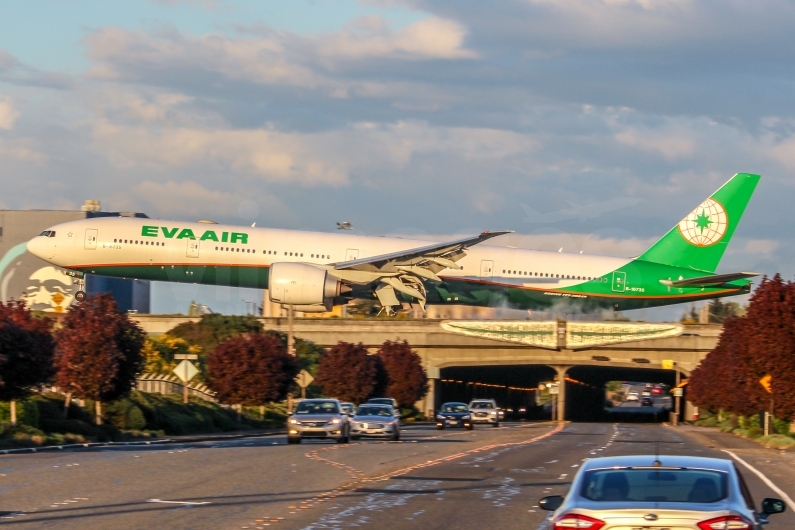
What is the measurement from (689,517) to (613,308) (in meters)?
47.0

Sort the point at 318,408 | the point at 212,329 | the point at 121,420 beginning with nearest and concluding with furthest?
the point at 318,408
the point at 121,420
the point at 212,329

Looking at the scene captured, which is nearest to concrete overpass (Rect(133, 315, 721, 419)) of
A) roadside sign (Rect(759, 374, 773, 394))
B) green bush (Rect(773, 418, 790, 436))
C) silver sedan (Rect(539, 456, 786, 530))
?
green bush (Rect(773, 418, 790, 436))

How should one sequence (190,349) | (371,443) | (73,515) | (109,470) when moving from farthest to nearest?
(190,349), (371,443), (109,470), (73,515)

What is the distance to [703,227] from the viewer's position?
183 feet

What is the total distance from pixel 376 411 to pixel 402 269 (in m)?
12.1

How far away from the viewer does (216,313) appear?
7812 centimetres

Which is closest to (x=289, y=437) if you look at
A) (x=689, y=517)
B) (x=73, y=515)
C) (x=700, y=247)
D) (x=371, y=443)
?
(x=371, y=443)

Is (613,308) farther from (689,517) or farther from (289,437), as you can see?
(689,517)

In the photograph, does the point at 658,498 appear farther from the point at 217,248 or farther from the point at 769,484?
the point at 217,248

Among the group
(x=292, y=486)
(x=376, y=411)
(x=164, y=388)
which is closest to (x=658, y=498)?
(x=292, y=486)

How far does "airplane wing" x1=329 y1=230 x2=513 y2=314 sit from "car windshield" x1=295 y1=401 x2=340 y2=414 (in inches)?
564

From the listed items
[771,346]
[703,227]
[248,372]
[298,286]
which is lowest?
[248,372]

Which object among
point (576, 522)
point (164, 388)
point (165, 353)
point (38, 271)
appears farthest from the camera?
point (38, 271)

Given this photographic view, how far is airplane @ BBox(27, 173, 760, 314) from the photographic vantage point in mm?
47031
